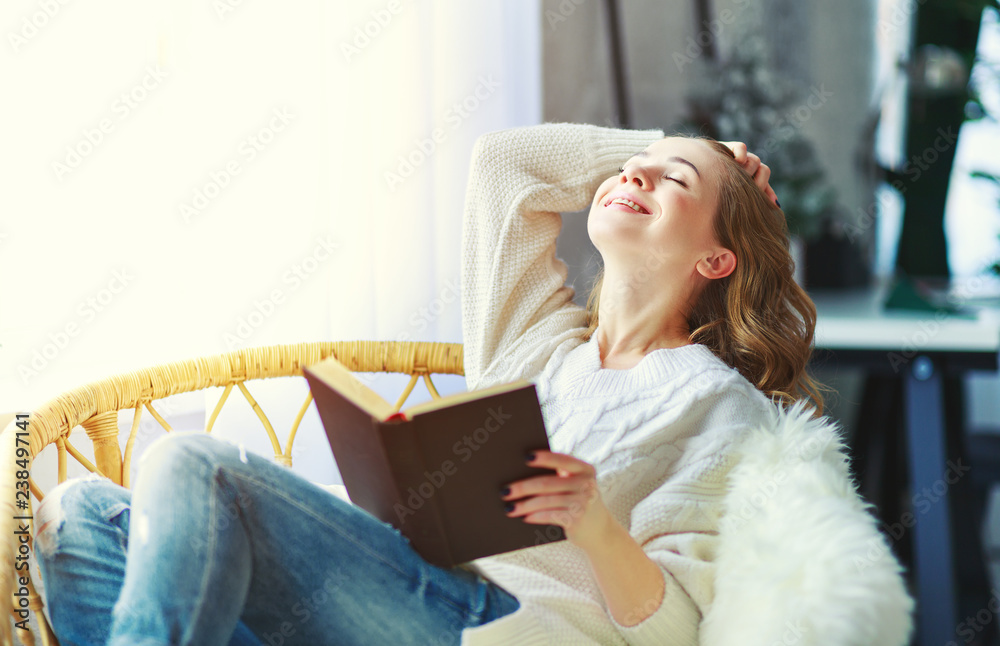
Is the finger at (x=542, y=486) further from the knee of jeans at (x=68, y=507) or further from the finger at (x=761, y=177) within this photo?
the finger at (x=761, y=177)

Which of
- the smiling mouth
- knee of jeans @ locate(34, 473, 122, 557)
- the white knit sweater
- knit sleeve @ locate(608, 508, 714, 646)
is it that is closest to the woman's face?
the smiling mouth

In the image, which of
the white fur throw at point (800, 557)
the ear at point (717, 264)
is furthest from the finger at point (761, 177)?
the white fur throw at point (800, 557)

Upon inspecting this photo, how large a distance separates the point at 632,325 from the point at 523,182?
11.2 inches

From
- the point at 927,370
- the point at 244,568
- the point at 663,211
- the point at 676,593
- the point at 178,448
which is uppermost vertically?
the point at 663,211

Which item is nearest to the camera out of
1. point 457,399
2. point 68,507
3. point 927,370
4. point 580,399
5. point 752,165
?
point 457,399

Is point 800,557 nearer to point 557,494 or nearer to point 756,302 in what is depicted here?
point 557,494

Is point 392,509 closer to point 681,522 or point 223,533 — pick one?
point 223,533

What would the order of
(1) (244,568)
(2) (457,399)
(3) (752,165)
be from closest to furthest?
1. (2) (457,399)
2. (1) (244,568)
3. (3) (752,165)

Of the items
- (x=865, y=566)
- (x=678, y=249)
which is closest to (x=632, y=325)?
(x=678, y=249)

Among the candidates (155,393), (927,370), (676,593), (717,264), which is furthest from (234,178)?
(927,370)

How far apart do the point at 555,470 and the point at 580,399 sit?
31 cm

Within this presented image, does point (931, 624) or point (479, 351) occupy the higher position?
point (479, 351)

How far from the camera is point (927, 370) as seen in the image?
1.61 meters

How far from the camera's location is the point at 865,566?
742 millimetres
